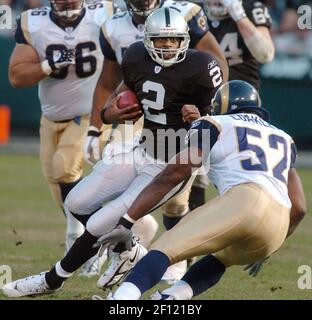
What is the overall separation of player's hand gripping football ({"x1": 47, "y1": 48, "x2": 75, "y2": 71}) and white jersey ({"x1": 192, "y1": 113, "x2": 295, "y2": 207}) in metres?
2.39

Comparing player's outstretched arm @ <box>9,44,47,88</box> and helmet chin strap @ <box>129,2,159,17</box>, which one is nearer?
helmet chin strap @ <box>129,2,159,17</box>

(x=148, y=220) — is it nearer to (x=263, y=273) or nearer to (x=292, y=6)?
(x=263, y=273)

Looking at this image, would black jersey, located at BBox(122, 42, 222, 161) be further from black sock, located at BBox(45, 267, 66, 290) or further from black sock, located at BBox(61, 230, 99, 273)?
black sock, located at BBox(45, 267, 66, 290)

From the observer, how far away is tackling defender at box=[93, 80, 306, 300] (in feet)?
15.1

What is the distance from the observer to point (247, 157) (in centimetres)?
474

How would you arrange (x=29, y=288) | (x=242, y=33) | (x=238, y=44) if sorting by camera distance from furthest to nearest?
(x=238, y=44), (x=242, y=33), (x=29, y=288)

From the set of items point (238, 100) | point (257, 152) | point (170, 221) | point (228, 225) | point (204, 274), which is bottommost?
point (170, 221)

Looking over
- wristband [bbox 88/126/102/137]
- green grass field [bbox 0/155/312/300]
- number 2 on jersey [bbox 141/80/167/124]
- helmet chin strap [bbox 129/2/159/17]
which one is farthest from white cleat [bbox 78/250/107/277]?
helmet chin strap [bbox 129/2/159/17]

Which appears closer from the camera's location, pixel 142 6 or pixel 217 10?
pixel 142 6

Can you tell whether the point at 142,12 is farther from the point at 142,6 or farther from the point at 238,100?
the point at 238,100

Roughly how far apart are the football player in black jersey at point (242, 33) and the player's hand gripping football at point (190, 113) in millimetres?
2203

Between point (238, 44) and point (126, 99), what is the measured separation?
89.9 inches

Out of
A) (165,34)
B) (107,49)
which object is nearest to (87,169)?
(107,49)

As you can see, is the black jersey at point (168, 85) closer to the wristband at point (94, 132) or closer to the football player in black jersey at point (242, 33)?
the wristband at point (94, 132)
